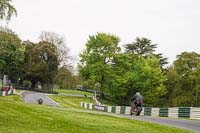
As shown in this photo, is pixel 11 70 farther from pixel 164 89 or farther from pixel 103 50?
pixel 164 89

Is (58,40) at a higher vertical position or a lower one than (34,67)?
higher

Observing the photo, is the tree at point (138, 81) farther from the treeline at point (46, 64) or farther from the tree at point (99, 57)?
the treeline at point (46, 64)

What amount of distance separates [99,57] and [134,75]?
32.0ft

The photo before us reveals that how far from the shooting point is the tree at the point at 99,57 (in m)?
91.4

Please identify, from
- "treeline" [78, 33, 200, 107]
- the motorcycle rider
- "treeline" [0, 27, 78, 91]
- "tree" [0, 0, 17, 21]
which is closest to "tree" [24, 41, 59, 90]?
"treeline" [0, 27, 78, 91]

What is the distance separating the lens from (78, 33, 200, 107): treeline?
8650 cm

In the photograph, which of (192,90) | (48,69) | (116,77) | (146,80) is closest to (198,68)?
(192,90)

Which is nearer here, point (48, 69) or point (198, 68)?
point (198, 68)

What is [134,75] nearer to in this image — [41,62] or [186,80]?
[186,80]

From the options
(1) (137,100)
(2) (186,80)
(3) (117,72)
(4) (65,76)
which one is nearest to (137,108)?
(1) (137,100)

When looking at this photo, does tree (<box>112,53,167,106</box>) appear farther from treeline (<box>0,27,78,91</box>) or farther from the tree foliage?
treeline (<box>0,27,78,91</box>)

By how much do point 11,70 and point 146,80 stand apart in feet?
135

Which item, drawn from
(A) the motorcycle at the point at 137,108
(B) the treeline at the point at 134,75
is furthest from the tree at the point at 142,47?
(A) the motorcycle at the point at 137,108

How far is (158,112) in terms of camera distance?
38531 millimetres
